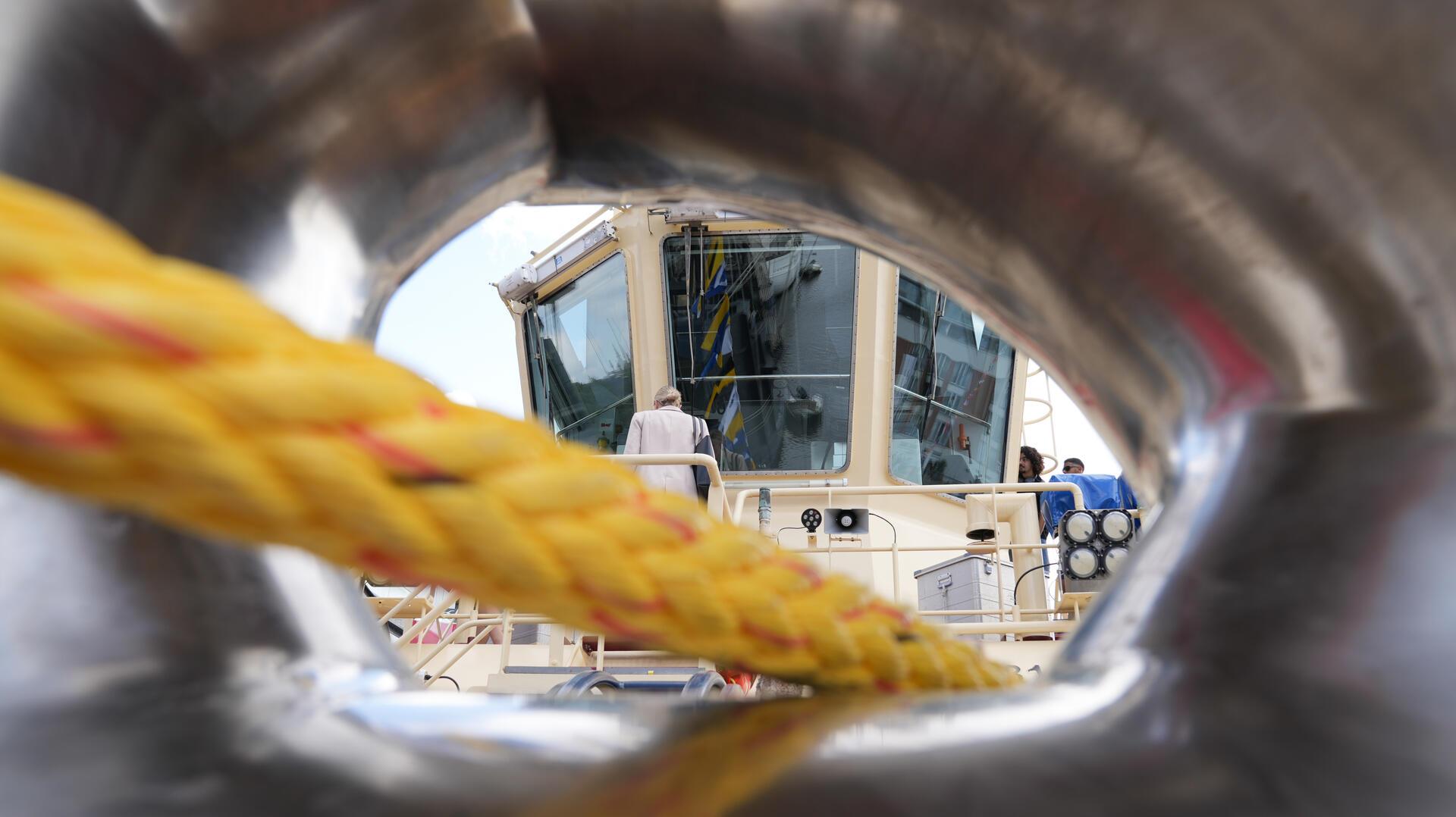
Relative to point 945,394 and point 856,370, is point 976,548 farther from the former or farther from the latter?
point 945,394

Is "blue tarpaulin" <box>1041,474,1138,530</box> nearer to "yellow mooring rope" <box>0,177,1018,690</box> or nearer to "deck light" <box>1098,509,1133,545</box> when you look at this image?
"deck light" <box>1098,509,1133,545</box>

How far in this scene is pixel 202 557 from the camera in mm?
264

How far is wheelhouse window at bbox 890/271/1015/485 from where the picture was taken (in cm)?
540

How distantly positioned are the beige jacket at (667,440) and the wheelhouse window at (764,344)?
1774 mm

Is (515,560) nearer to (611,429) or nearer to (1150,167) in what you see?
(1150,167)

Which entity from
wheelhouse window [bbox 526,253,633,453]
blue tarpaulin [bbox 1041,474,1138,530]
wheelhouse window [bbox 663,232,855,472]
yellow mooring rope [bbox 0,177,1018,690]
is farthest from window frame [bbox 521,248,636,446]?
yellow mooring rope [bbox 0,177,1018,690]

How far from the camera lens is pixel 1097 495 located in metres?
4.29

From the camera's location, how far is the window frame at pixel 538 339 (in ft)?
17.9

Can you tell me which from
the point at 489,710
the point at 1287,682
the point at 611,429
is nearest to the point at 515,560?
the point at 489,710

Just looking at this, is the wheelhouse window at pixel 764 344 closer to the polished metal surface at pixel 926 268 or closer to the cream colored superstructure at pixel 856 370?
the cream colored superstructure at pixel 856 370

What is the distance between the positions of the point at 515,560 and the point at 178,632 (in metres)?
0.11

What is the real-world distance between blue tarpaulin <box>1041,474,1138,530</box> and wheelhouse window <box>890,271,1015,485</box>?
1.13 meters

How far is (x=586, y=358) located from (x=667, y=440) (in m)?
2.24

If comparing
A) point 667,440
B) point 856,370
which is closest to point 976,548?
point 667,440
